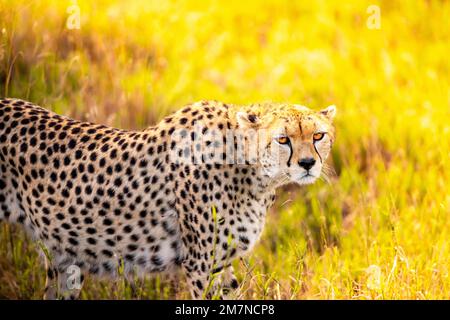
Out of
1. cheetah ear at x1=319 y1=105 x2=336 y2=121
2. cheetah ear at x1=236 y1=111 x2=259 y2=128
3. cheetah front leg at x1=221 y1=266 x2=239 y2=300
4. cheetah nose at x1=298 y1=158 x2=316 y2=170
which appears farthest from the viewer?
cheetah front leg at x1=221 y1=266 x2=239 y2=300

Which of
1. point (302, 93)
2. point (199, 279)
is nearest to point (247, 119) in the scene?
point (199, 279)

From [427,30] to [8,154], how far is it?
4.90 metres

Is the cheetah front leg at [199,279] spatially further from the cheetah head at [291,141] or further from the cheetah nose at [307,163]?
the cheetah nose at [307,163]

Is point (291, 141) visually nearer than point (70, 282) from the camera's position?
Yes

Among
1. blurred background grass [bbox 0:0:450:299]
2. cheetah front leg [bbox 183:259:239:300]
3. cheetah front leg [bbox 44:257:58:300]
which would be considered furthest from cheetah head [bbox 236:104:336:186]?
cheetah front leg [bbox 44:257:58:300]

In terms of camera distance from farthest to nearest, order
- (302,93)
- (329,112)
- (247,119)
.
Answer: (302,93) < (329,112) < (247,119)

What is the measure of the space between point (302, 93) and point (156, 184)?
2975mm

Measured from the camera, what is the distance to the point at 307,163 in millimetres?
3594

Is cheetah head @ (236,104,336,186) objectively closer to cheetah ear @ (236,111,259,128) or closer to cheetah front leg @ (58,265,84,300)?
cheetah ear @ (236,111,259,128)

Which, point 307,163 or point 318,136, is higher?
point 318,136

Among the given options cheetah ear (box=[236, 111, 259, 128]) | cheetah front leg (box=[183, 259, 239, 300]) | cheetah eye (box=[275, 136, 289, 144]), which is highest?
cheetah ear (box=[236, 111, 259, 128])

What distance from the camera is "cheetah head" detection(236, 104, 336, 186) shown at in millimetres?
3615

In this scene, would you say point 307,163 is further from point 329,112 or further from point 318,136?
point 329,112
